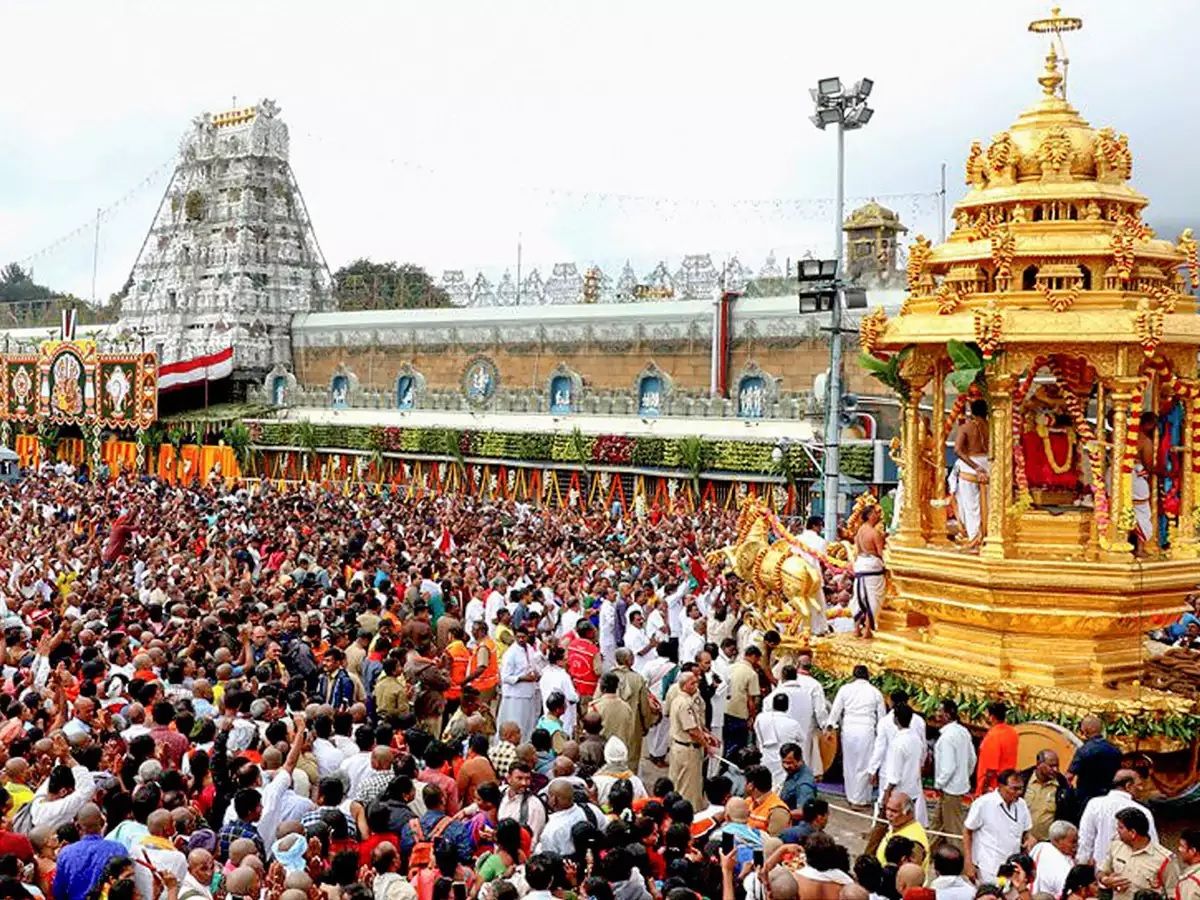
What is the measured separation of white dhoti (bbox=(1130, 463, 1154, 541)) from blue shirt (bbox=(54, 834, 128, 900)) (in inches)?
332

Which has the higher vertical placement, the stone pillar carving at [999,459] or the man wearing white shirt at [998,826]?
the stone pillar carving at [999,459]

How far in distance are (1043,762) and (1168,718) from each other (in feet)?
7.51

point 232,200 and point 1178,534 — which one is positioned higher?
point 232,200

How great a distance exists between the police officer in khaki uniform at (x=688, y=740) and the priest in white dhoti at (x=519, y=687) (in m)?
1.89

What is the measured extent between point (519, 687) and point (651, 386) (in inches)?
1094

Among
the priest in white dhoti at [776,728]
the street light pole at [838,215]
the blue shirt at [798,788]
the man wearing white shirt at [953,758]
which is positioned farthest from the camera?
the street light pole at [838,215]

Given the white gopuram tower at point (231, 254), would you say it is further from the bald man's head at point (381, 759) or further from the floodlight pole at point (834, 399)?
the bald man's head at point (381, 759)

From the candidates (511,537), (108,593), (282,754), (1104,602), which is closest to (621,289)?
(511,537)

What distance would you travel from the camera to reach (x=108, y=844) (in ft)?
20.4

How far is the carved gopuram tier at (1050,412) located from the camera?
34.8 feet

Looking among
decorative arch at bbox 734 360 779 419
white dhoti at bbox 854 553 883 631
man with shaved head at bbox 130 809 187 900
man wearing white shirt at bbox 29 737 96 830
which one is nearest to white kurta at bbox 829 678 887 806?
white dhoti at bbox 854 553 883 631

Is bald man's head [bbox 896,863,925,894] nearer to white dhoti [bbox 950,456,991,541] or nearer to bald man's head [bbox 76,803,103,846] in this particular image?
bald man's head [bbox 76,803,103,846]

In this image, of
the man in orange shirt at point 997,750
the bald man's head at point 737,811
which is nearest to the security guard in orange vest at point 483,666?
the man in orange shirt at point 997,750

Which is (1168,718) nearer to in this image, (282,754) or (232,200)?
(282,754)
